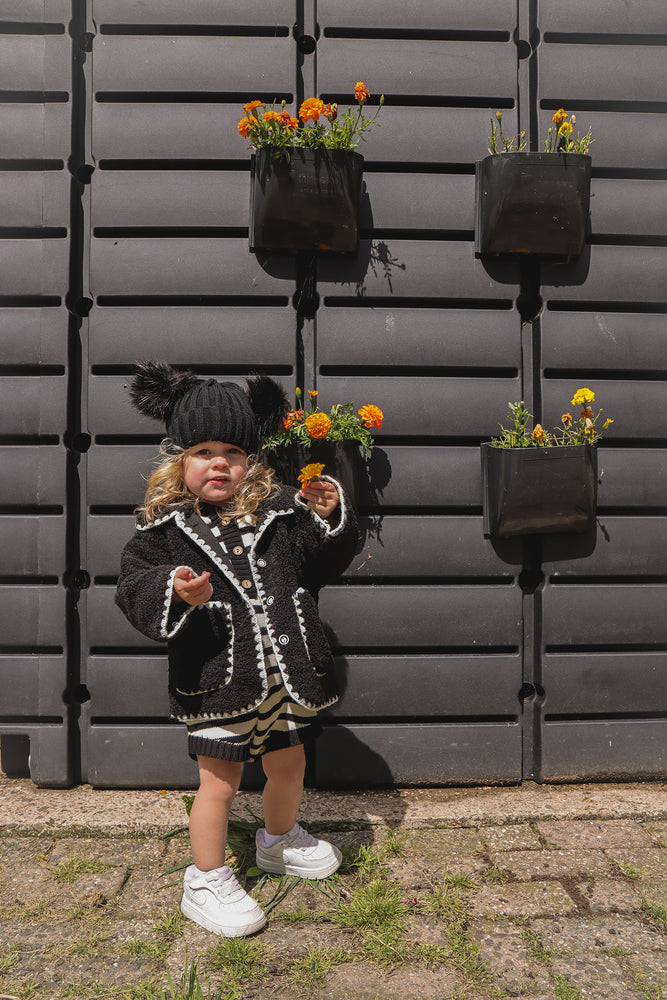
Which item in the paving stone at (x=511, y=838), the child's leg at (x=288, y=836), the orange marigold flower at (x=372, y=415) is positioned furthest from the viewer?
the orange marigold flower at (x=372, y=415)

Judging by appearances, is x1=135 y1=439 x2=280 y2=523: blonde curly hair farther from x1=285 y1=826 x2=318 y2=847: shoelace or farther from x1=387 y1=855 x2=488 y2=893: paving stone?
x1=387 y1=855 x2=488 y2=893: paving stone

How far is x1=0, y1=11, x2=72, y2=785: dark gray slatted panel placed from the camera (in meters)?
3.36

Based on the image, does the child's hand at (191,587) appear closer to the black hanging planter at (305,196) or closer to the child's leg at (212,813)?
the child's leg at (212,813)

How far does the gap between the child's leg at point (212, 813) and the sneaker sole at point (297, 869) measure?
30 cm

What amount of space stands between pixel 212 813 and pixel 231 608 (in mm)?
724

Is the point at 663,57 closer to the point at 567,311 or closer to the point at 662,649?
the point at 567,311

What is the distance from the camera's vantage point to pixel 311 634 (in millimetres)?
2484

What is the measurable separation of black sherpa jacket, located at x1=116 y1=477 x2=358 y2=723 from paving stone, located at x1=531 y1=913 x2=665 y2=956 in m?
1.09

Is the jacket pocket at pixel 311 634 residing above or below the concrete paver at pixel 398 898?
above

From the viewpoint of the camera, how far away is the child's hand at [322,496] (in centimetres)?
255

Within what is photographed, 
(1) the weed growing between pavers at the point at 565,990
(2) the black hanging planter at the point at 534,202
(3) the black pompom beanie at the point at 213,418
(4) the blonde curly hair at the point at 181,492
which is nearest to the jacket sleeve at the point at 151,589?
(4) the blonde curly hair at the point at 181,492

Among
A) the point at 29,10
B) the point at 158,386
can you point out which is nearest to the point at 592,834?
the point at 158,386

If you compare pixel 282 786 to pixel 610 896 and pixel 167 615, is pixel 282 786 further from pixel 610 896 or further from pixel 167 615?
pixel 610 896

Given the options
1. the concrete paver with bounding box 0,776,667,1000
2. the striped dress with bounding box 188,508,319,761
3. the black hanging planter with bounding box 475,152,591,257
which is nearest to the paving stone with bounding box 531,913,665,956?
the concrete paver with bounding box 0,776,667,1000
